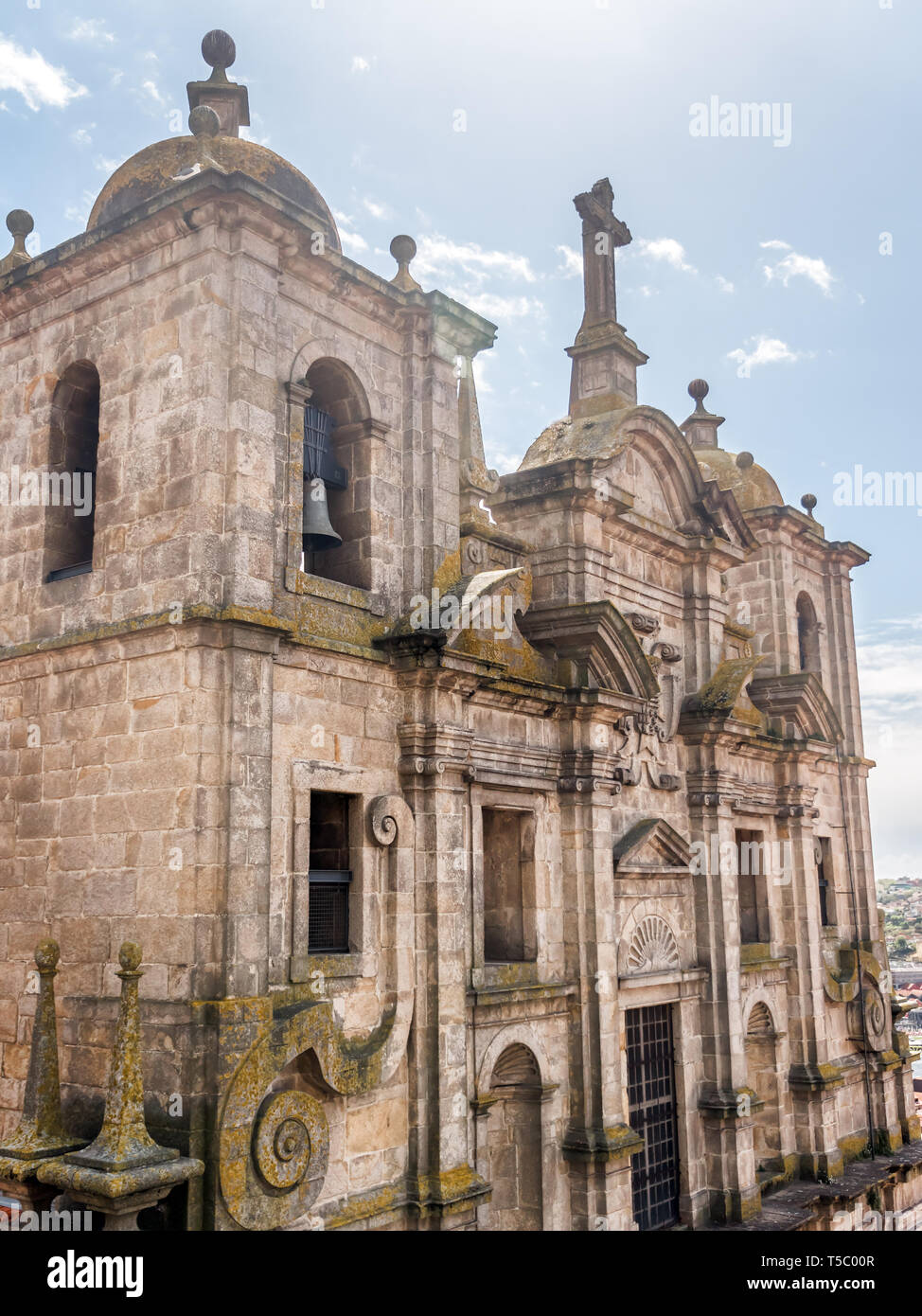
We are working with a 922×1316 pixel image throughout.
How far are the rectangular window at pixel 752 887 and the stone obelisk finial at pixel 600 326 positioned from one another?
324 inches

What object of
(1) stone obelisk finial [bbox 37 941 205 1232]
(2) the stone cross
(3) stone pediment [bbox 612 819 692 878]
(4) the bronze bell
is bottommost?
(1) stone obelisk finial [bbox 37 941 205 1232]

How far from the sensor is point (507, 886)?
14.8m

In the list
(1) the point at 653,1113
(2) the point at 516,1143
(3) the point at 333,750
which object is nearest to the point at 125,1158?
(3) the point at 333,750

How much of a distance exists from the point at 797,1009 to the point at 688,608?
25.7 ft

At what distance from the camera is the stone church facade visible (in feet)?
33.8

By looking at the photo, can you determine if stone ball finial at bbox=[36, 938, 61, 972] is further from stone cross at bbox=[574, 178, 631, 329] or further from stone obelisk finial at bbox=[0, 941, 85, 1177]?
stone cross at bbox=[574, 178, 631, 329]

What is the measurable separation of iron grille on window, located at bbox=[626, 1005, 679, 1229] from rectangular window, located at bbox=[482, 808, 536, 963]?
295 cm

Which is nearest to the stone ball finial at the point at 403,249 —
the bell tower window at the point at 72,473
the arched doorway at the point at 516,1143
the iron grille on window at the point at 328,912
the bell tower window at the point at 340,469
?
the bell tower window at the point at 340,469

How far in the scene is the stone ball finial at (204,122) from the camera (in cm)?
1150

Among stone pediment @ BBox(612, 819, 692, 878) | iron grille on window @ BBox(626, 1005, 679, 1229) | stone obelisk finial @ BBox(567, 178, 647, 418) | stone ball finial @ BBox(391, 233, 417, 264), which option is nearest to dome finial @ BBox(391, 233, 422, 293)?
stone ball finial @ BBox(391, 233, 417, 264)

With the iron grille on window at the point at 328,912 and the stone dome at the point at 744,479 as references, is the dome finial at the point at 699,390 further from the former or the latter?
the iron grille on window at the point at 328,912
